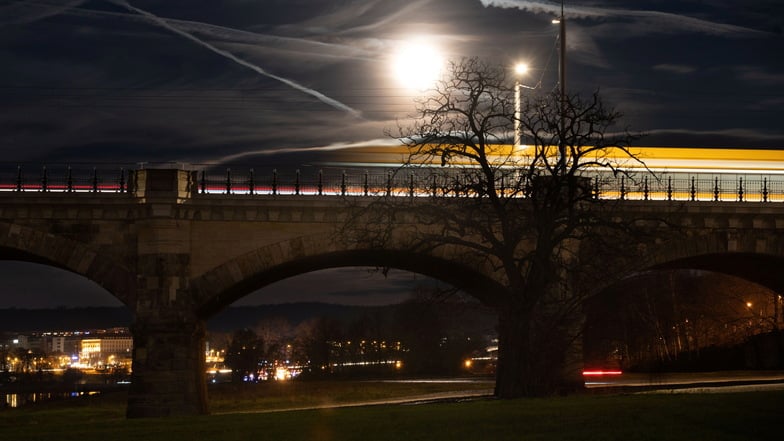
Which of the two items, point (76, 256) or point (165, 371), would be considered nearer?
point (165, 371)

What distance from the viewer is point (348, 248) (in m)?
42.2

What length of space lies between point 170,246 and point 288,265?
515cm

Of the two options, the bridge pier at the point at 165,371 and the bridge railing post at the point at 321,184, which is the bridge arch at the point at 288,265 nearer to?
the bridge pier at the point at 165,371

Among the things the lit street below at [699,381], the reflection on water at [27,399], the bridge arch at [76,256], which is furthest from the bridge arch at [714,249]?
the reflection on water at [27,399]

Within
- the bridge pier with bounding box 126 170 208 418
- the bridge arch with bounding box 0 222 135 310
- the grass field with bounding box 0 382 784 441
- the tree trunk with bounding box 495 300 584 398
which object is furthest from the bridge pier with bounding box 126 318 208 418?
the tree trunk with bounding box 495 300 584 398

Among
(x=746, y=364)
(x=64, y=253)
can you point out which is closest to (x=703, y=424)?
(x=64, y=253)

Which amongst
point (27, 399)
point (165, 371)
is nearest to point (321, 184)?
point (165, 371)

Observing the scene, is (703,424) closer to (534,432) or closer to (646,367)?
(534,432)

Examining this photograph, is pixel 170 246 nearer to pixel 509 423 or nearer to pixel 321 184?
pixel 321 184

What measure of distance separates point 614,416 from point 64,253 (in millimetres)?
25757

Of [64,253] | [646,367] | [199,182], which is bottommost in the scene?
[646,367]

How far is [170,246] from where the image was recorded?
41.1 m

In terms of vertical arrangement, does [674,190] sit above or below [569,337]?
above

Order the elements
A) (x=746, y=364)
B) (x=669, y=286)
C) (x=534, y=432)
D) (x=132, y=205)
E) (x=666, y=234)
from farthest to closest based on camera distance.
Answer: (x=669, y=286) → (x=746, y=364) → (x=666, y=234) → (x=132, y=205) → (x=534, y=432)
